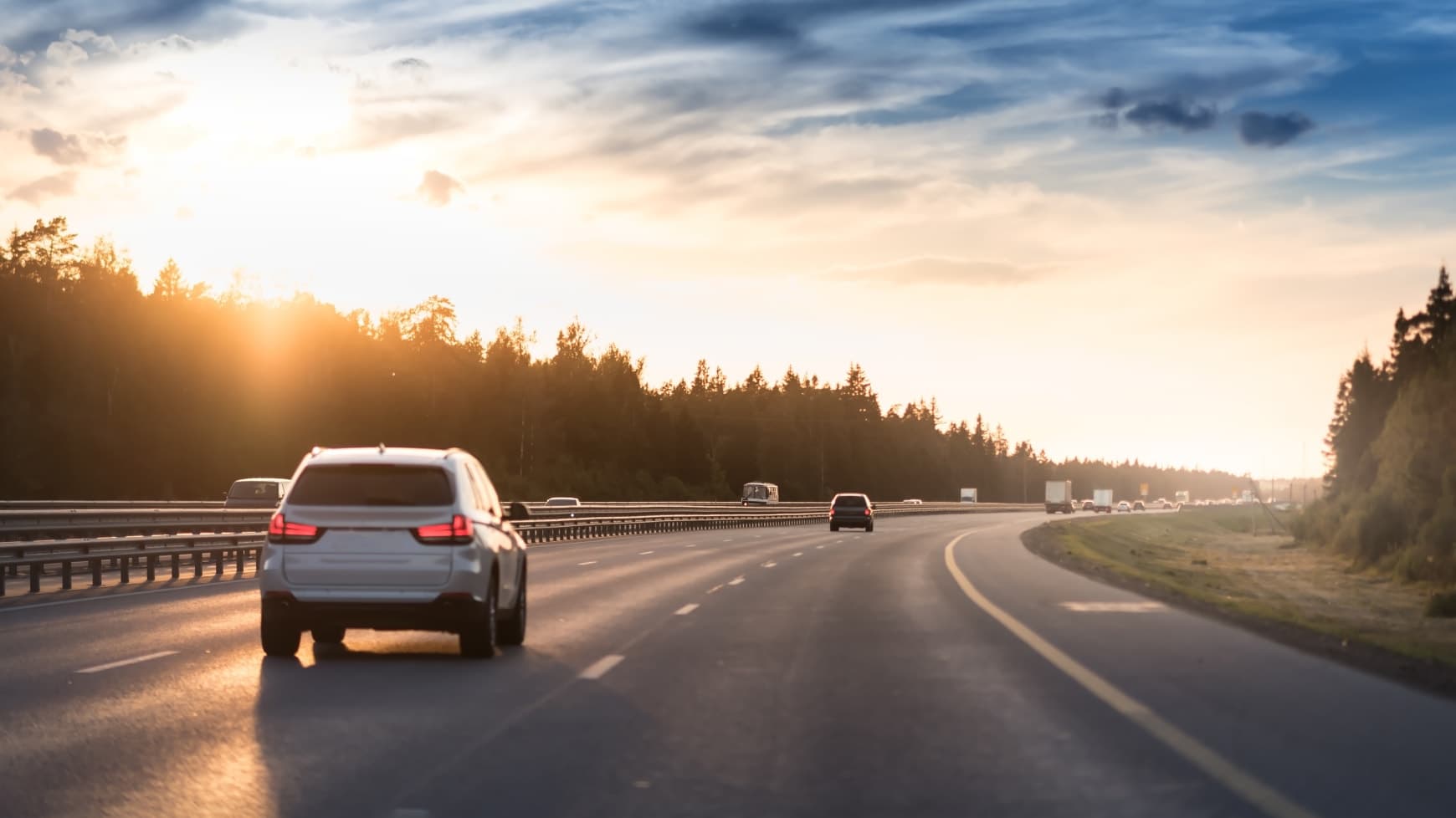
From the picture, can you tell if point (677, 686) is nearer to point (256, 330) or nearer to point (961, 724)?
point (961, 724)

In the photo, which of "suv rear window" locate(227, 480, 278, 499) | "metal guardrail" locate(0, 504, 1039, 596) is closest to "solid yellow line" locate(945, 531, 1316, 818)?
"metal guardrail" locate(0, 504, 1039, 596)

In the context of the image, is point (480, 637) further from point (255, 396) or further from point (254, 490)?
point (255, 396)

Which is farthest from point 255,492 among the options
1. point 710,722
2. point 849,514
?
point 710,722

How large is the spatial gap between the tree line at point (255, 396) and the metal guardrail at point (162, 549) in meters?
40.8

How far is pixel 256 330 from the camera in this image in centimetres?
Result: 11969

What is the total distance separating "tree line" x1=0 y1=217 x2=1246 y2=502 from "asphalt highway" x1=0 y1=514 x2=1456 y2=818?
77.4 m

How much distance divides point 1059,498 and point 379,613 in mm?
144603

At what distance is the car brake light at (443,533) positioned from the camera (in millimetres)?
14344

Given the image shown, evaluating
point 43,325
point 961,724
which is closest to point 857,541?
point 961,724

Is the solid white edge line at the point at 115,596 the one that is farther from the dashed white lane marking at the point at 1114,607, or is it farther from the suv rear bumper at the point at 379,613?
the dashed white lane marking at the point at 1114,607

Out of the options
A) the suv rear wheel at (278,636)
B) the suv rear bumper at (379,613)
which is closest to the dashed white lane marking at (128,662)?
the suv rear wheel at (278,636)

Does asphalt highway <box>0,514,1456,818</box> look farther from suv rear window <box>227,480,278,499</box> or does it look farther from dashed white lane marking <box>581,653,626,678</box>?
suv rear window <box>227,480,278,499</box>

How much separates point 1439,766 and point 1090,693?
353 cm

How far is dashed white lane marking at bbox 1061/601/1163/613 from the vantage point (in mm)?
21969
